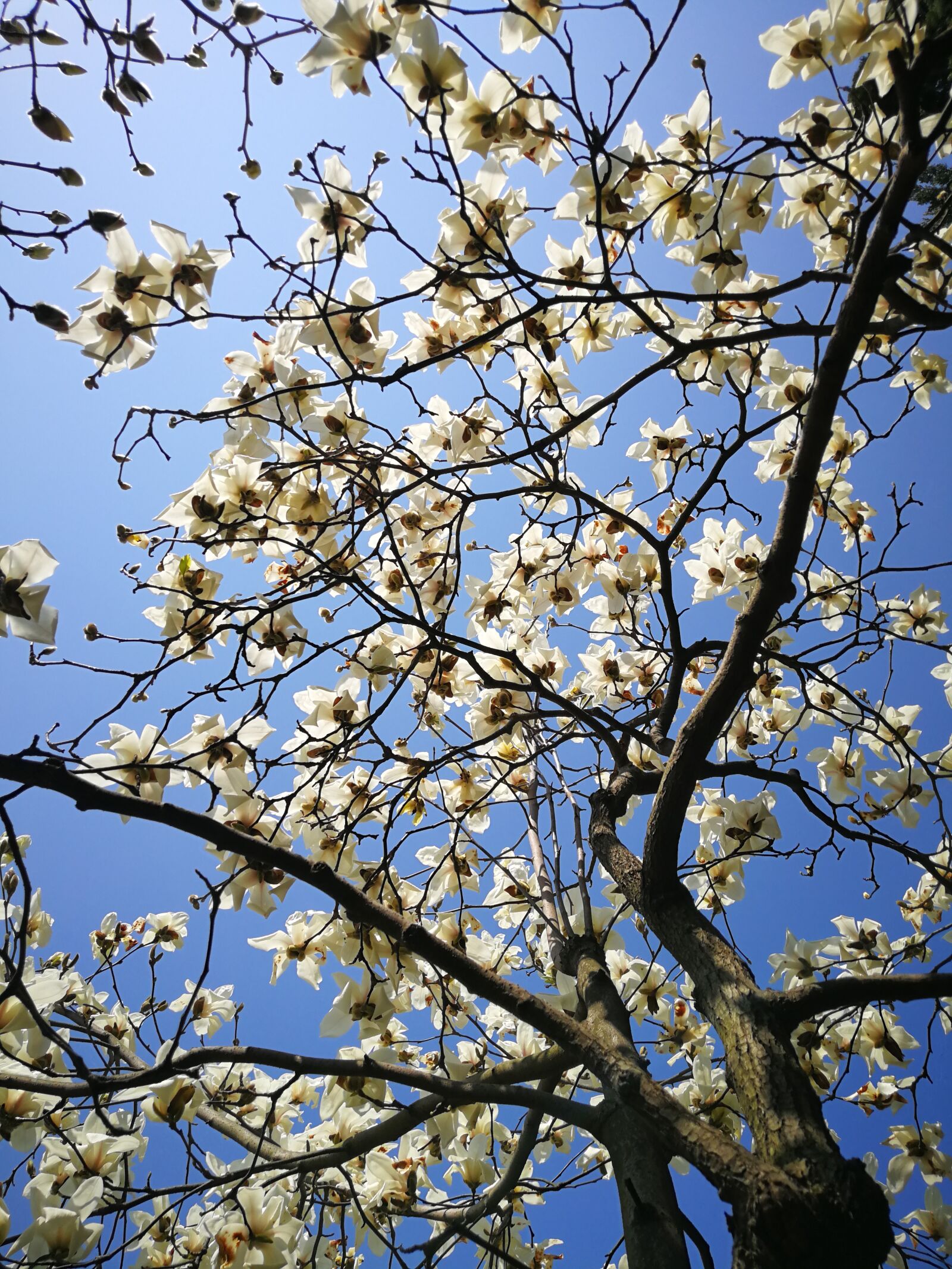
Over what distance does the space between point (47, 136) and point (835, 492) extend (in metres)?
2.30

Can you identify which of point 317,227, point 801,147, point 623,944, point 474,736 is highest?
point 317,227

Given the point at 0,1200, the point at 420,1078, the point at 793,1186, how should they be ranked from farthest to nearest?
the point at 0,1200
the point at 420,1078
the point at 793,1186

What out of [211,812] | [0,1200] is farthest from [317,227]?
[0,1200]

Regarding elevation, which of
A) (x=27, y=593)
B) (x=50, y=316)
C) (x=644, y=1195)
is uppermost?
(x=50, y=316)

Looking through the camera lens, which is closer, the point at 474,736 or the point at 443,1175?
the point at 474,736

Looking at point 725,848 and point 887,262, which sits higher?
point 887,262

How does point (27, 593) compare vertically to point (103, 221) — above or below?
below

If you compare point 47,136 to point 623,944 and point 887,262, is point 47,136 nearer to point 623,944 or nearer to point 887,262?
point 887,262

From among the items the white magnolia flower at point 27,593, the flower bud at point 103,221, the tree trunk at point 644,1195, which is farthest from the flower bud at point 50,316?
the tree trunk at point 644,1195

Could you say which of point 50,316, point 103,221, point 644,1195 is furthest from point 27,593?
point 644,1195

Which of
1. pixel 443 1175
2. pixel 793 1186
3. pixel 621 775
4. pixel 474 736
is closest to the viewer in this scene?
pixel 793 1186

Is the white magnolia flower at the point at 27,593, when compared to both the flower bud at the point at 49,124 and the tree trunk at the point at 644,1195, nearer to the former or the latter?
the flower bud at the point at 49,124

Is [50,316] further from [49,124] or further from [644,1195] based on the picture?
[644,1195]

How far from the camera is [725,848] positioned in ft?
7.48
